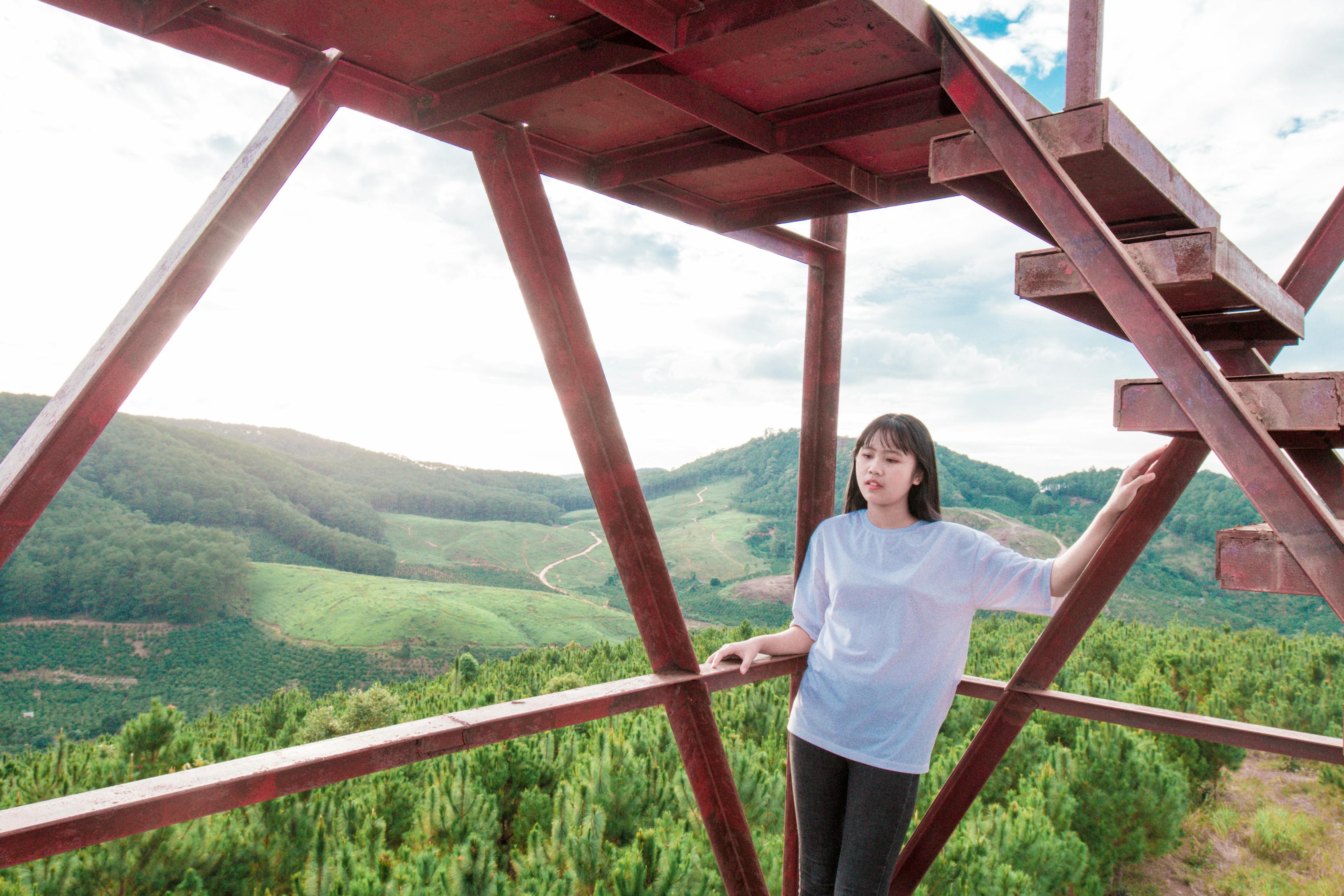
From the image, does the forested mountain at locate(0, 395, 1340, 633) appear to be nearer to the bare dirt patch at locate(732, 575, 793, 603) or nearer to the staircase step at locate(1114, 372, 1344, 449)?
the bare dirt patch at locate(732, 575, 793, 603)

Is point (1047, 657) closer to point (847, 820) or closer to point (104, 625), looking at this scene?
point (847, 820)

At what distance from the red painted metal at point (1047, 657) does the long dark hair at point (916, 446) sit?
68 cm

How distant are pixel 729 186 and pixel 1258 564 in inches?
77.7

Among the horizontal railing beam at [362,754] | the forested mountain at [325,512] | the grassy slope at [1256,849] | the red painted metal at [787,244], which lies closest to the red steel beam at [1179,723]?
the horizontal railing beam at [362,754]

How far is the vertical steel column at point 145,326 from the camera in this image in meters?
1.34

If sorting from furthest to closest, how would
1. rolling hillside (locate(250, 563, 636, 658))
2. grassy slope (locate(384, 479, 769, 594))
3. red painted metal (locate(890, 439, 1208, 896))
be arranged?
1. grassy slope (locate(384, 479, 769, 594))
2. rolling hillside (locate(250, 563, 636, 658))
3. red painted metal (locate(890, 439, 1208, 896))

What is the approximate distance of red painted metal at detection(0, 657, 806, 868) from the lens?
1.15 m

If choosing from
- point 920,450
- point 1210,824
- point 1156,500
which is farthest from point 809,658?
point 1210,824

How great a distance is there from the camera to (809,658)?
1.94m

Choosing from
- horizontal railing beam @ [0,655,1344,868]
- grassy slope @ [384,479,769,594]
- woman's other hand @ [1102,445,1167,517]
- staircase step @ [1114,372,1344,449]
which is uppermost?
staircase step @ [1114,372,1344,449]

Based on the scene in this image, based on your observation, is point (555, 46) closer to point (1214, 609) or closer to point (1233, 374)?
point (1233, 374)

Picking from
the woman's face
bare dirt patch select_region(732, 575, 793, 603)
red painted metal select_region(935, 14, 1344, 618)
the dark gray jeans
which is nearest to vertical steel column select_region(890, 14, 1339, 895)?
red painted metal select_region(935, 14, 1344, 618)

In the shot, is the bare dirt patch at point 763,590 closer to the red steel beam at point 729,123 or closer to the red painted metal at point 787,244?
the red painted metal at point 787,244

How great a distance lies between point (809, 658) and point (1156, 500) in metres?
1.12
